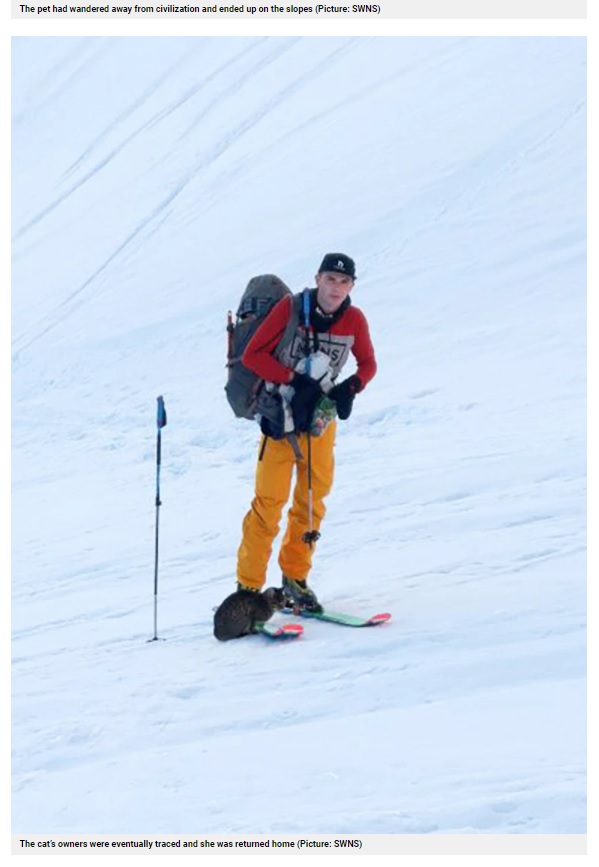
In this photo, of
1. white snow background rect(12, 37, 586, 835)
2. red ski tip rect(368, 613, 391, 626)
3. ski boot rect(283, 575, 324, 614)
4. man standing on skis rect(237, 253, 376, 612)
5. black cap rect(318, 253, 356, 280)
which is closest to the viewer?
white snow background rect(12, 37, 586, 835)

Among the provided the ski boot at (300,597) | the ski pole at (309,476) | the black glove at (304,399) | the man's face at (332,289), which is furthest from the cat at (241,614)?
the man's face at (332,289)

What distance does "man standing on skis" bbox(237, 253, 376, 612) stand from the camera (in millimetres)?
6500

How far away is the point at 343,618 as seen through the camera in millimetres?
6809

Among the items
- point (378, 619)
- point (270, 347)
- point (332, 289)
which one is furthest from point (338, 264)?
point (378, 619)

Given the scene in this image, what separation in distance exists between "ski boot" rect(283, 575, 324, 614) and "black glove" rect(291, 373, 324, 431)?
108cm

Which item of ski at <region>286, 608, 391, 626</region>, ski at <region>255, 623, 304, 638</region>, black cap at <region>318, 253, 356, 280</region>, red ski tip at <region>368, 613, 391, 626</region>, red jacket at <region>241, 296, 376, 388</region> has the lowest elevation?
ski at <region>255, 623, 304, 638</region>

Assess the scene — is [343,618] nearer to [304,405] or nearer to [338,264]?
[304,405]

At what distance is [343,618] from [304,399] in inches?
54.0

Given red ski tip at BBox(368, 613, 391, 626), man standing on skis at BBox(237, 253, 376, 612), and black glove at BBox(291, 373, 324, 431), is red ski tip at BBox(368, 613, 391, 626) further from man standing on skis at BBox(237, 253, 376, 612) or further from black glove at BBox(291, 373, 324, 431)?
black glove at BBox(291, 373, 324, 431)

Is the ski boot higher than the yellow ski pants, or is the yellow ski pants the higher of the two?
the yellow ski pants

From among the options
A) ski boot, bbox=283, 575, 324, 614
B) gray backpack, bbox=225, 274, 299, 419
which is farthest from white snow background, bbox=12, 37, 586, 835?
gray backpack, bbox=225, 274, 299, 419

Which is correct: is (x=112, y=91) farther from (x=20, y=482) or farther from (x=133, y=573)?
(x=133, y=573)

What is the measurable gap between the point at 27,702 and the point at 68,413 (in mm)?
10229

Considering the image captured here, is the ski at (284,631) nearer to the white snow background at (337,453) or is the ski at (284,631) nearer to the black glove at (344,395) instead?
the white snow background at (337,453)
